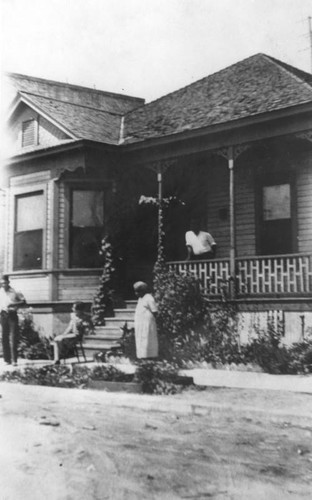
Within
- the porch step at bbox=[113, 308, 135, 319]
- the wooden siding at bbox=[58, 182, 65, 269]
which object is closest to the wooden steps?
the porch step at bbox=[113, 308, 135, 319]

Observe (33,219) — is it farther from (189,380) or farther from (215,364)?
(189,380)

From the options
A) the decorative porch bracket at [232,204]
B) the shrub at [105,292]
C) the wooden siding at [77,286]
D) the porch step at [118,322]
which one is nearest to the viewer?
the decorative porch bracket at [232,204]

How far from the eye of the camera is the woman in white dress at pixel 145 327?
933 centimetres

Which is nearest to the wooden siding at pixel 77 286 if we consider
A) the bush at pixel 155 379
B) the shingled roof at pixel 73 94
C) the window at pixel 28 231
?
the window at pixel 28 231

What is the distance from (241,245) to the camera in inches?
571

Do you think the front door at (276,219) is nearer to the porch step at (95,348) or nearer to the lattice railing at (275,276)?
the lattice railing at (275,276)

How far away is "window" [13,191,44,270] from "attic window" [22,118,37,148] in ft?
5.19

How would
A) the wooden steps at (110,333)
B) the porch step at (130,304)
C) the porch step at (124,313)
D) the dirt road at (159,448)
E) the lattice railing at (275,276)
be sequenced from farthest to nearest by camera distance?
1. the porch step at (130,304)
2. the porch step at (124,313)
3. the wooden steps at (110,333)
4. the lattice railing at (275,276)
5. the dirt road at (159,448)

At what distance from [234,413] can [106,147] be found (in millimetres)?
8958

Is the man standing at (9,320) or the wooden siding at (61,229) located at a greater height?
the wooden siding at (61,229)

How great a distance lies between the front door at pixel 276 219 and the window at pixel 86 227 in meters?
3.88

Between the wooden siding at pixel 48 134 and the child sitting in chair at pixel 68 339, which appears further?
the wooden siding at pixel 48 134

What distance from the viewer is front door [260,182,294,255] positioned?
45.4 ft

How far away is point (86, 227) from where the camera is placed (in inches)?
582
